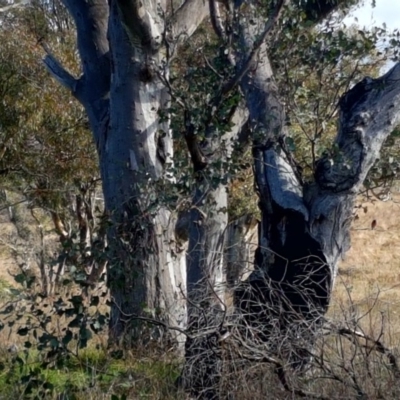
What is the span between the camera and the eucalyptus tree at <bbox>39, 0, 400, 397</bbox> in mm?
5995

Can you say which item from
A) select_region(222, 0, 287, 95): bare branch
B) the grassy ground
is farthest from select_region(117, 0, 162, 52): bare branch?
the grassy ground

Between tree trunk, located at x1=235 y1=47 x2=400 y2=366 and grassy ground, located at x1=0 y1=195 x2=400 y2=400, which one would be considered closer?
grassy ground, located at x1=0 y1=195 x2=400 y2=400

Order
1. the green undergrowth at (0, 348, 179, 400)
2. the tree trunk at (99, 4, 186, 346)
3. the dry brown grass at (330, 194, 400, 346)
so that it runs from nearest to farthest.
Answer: the green undergrowth at (0, 348, 179, 400) → the tree trunk at (99, 4, 186, 346) → the dry brown grass at (330, 194, 400, 346)

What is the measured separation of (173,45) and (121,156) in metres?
1.16

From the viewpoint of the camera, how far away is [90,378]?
20.7 ft

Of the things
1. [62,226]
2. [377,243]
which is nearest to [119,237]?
[62,226]

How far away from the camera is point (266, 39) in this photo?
22.1 ft

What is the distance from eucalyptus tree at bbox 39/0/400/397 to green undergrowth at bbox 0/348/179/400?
0.35 m

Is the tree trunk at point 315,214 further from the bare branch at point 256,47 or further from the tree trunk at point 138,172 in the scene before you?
the tree trunk at point 138,172

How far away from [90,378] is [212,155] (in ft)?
6.19

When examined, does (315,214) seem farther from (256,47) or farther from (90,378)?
(90,378)

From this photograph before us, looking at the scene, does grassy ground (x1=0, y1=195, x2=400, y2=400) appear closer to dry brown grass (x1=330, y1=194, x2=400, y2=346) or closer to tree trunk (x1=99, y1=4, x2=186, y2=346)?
tree trunk (x1=99, y1=4, x2=186, y2=346)

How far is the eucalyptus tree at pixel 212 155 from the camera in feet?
19.7

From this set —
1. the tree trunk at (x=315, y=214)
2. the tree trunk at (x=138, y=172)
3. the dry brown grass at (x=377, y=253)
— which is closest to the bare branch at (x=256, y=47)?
the tree trunk at (x=315, y=214)
